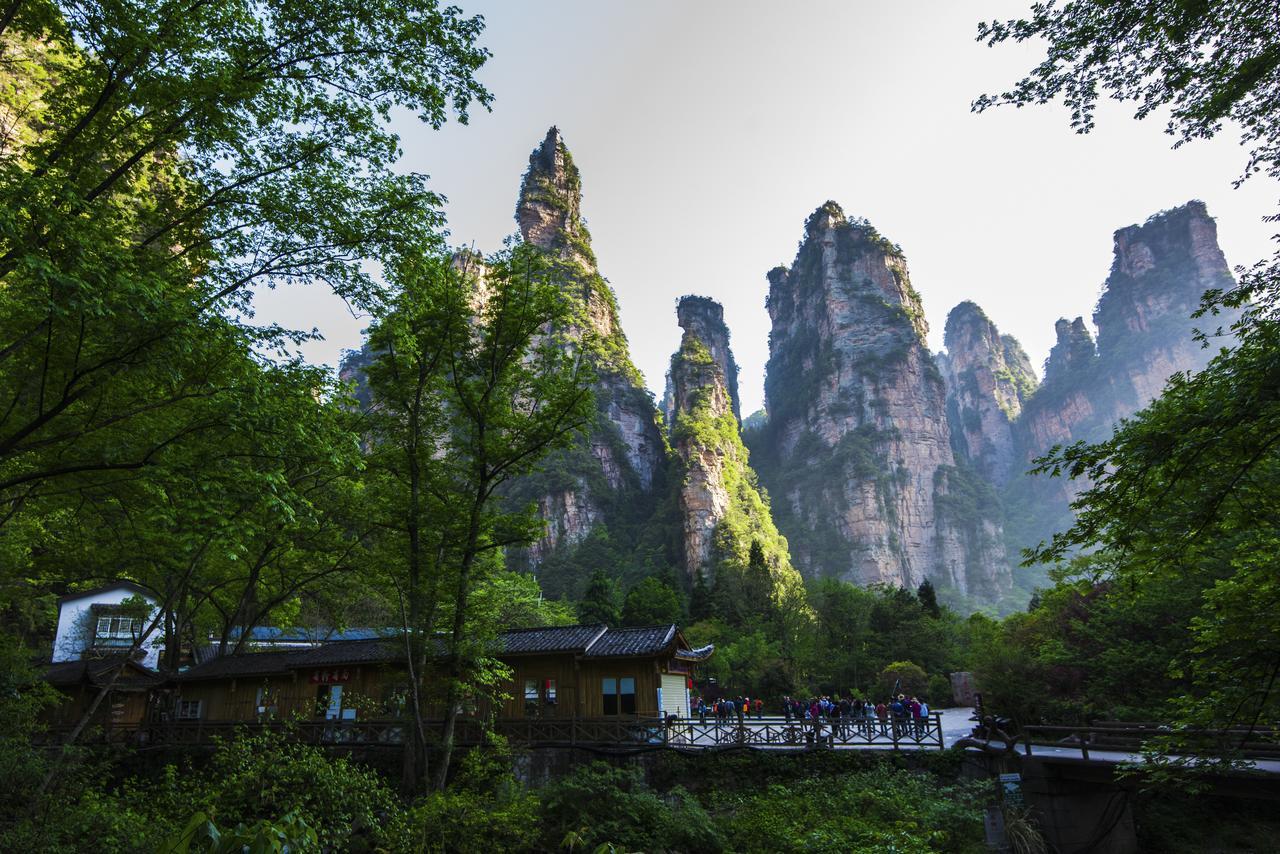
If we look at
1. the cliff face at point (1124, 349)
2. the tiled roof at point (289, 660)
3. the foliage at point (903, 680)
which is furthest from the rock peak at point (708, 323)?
the tiled roof at point (289, 660)

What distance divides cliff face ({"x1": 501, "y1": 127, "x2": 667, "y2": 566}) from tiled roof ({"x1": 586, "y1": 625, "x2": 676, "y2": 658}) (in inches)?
2690

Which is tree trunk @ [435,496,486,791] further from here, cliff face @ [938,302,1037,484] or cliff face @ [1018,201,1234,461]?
cliff face @ [938,302,1037,484]

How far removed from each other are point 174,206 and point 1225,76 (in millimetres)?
13290

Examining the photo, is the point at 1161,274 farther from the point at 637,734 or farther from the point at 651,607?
the point at 637,734

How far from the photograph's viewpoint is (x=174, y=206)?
10070 mm

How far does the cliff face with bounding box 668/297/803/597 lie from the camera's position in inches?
3125

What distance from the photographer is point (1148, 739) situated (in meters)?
9.30

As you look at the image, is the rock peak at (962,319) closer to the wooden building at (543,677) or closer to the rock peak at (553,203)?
the rock peak at (553,203)

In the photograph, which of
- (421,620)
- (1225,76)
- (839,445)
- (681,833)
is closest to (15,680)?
(421,620)

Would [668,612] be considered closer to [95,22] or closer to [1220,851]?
[1220,851]

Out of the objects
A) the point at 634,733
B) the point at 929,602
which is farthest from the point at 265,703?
the point at 929,602

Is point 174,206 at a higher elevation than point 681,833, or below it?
higher

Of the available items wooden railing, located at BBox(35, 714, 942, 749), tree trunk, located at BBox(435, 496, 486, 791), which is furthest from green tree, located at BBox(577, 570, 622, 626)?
tree trunk, located at BBox(435, 496, 486, 791)

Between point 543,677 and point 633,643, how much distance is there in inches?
137
